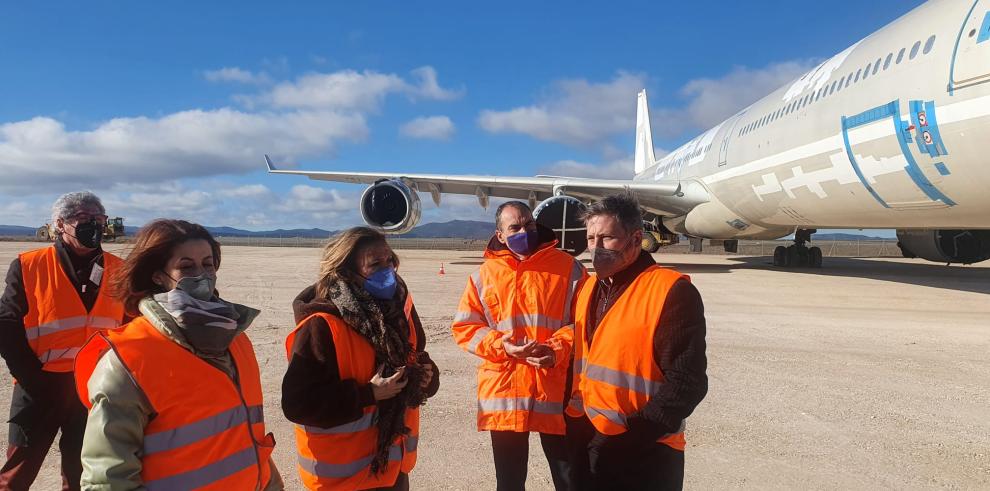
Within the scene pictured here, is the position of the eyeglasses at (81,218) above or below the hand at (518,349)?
above

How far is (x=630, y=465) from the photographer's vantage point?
1862 millimetres

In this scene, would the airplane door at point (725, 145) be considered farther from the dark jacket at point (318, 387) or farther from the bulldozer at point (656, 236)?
the dark jacket at point (318, 387)

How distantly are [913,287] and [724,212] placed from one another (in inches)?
155

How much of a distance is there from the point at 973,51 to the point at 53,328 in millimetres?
9105

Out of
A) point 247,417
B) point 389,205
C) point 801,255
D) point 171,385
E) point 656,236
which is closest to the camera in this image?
point 171,385

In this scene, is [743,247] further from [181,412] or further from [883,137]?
[181,412]

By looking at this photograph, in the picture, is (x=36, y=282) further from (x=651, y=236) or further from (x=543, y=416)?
(x=651, y=236)

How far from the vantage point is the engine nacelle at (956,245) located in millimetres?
13570

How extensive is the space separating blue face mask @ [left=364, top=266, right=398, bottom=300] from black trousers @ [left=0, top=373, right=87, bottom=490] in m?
1.64

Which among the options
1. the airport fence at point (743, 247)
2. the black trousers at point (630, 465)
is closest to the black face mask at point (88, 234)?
the black trousers at point (630, 465)

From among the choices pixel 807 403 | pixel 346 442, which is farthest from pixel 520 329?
pixel 807 403

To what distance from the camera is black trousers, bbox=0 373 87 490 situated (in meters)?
2.38

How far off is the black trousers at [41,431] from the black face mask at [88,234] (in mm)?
615

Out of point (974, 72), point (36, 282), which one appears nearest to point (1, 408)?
point (36, 282)
